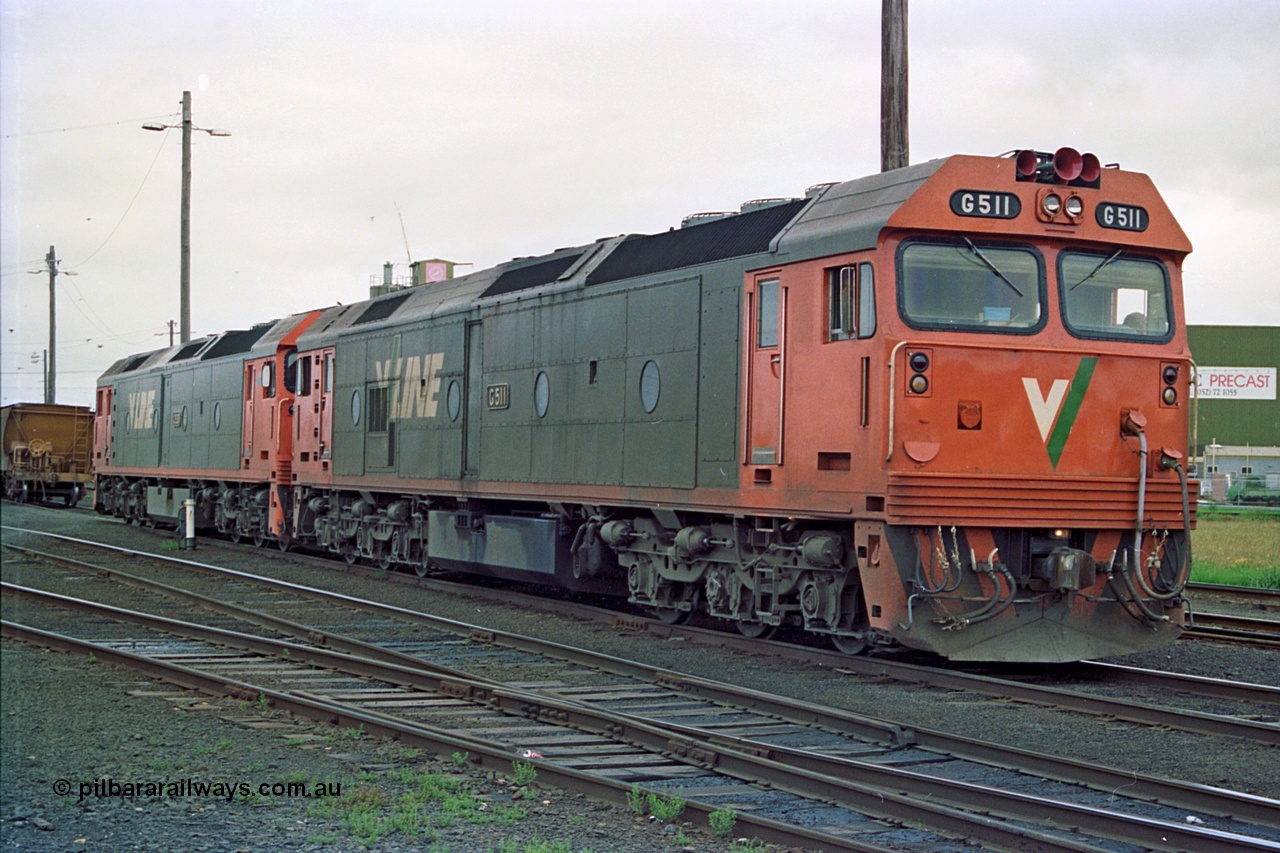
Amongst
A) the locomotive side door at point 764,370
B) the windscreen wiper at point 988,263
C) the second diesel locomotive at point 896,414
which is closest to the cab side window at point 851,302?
the second diesel locomotive at point 896,414

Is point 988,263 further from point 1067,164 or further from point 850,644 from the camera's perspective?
point 850,644

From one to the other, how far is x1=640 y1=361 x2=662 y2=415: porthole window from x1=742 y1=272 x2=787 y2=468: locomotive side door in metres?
1.66

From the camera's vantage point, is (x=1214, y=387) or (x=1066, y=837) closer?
(x=1066, y=837)

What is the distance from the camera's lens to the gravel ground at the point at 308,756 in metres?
6.43

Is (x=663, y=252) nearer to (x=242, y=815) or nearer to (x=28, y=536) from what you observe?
(x=242, y=815)

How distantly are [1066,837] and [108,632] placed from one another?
10590 mm

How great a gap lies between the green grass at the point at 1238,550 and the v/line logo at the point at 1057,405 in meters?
7.68

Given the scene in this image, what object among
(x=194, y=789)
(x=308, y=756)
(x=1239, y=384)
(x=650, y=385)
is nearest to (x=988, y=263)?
(x=650, y=385)

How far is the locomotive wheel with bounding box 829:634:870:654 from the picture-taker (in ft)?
37.2

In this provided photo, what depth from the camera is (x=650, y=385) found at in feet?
45.2

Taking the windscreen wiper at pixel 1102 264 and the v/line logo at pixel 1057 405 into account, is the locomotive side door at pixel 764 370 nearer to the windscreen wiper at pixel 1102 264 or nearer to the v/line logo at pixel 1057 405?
the v/line logo at pixel 1057 405

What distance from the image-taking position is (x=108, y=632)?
1386cm

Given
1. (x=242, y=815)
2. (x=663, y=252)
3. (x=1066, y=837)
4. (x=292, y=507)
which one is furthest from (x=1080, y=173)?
(x=292, y=507)

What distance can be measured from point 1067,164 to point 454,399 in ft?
30.9
